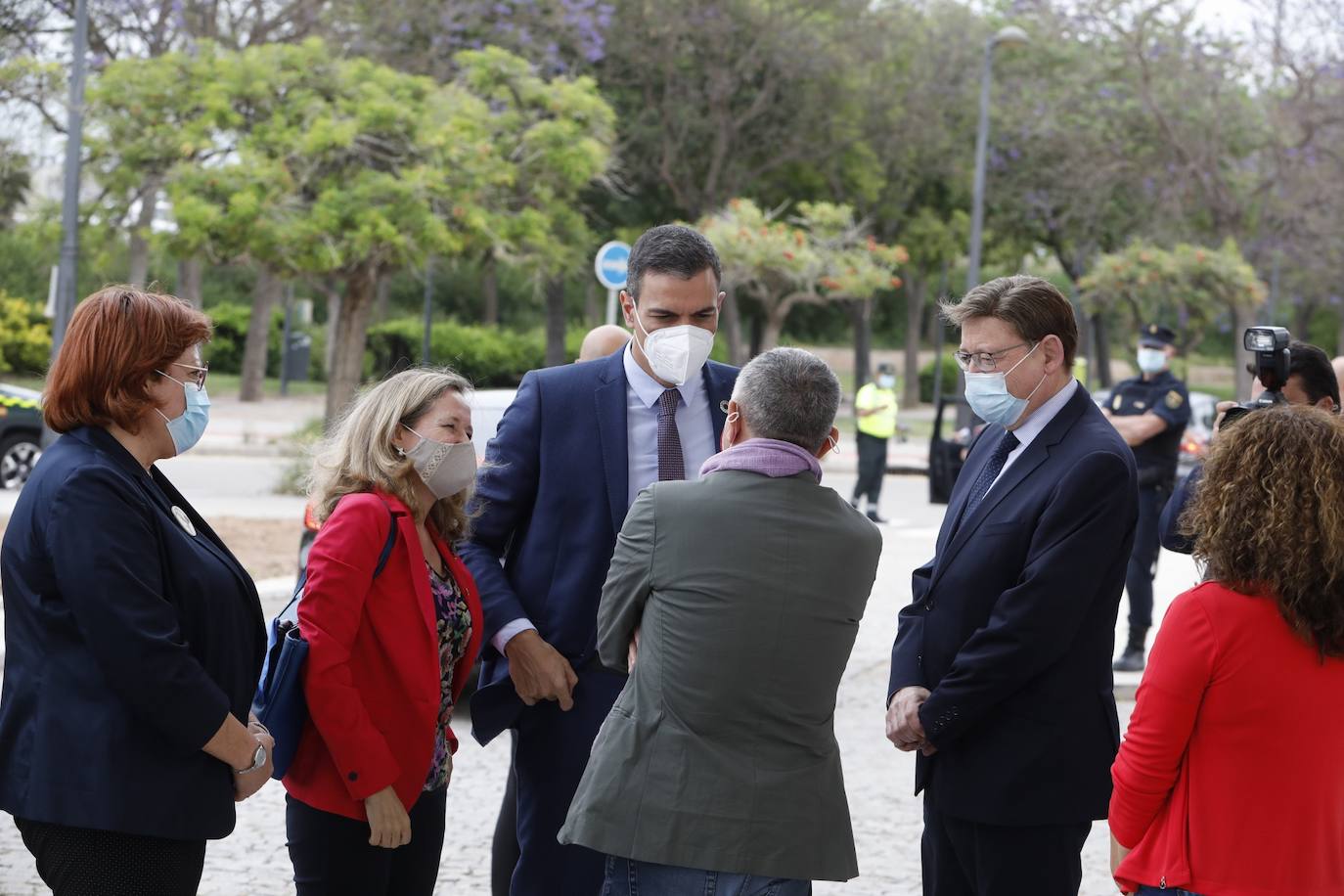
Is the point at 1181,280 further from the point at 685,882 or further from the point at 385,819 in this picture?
the point at 685,882

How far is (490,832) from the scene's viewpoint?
20.1 feet

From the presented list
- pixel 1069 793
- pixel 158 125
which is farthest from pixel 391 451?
pixel 158 125

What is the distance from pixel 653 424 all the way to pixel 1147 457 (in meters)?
5.92

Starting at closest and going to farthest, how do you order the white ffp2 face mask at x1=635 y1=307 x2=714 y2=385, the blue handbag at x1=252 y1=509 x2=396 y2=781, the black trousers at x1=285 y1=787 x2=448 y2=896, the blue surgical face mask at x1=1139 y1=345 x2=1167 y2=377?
the blue handbag at x1=252 y1=509 x2=396 y2=781
the black trousers at x1=285 y1=787 x2=448 y2=896
the white ffp2 face mask at x1=635 y1=307 x2=714 y2=385
the blue surgical face mask at x1=1139 y1=345 x2=1167 y2=377

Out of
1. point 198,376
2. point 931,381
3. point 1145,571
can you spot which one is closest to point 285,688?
point 198,376

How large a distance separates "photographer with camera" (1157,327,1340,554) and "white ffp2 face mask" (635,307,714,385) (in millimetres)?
1391

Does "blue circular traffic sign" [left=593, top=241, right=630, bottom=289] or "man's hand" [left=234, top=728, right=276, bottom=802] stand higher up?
"blue circular traffic sign" [left=593, top=241, right=630, bottom=289]

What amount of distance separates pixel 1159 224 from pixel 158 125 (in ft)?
83.4

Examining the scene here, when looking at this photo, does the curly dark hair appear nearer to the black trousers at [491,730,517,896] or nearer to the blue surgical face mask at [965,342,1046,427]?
the blue surgical face mask at [965,342,1046,427]

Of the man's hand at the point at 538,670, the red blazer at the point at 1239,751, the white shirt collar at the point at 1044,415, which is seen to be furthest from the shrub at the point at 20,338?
the red blazer at the point at 1239,751

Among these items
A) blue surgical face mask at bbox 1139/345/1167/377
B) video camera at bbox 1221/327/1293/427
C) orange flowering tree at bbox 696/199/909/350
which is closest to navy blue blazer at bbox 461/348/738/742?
video camera at bbox 1221/327/1293/427

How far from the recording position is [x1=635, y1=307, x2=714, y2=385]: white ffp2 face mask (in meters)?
3.87

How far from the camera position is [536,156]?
19.8 metres

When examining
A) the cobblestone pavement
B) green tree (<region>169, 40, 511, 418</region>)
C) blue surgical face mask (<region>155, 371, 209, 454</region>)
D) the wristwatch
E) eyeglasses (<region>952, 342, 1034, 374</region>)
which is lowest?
the cobblestone pavement
